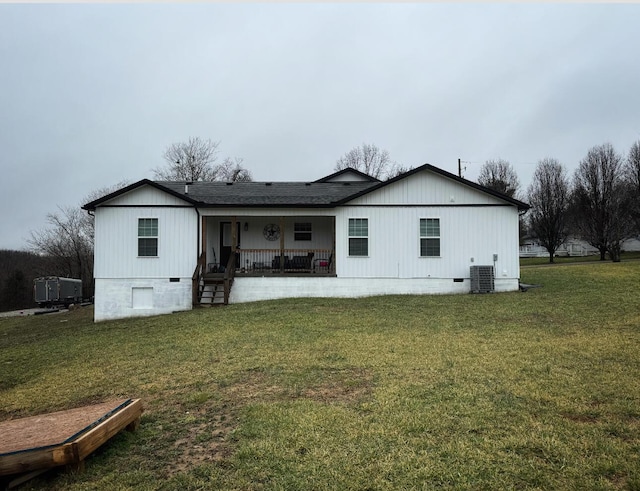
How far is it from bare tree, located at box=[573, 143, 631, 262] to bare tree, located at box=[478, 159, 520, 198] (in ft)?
34.1

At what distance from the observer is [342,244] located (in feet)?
47.9

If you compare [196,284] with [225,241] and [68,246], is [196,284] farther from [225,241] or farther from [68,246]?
[68,246]

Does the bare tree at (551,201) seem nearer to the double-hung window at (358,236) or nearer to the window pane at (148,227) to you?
the double-hung window at (358,236)

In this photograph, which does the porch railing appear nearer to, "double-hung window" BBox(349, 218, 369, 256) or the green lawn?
"double-hung window" BBox(349, 218, 369, 256)

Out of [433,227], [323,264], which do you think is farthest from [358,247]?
[433,227]

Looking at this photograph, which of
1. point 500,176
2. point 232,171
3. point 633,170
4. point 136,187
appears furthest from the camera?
point 500,176

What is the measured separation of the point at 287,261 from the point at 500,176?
4045 centimetres

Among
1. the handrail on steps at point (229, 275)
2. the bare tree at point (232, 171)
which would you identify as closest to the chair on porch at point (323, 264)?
the handrail on steps at point (229, 275)

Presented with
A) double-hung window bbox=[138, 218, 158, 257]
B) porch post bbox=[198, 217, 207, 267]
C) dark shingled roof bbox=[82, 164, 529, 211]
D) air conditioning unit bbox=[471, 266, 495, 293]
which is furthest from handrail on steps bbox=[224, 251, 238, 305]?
air conditioning unit bbox=[471, 266, 495, 293]

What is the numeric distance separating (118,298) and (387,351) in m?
11.5

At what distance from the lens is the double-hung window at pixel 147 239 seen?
14.5m

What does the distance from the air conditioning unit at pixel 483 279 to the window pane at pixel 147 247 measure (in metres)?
11.6

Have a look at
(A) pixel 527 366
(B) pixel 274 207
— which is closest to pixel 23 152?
(B) pixel 274 207

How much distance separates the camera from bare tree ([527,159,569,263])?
3594 centimetres
